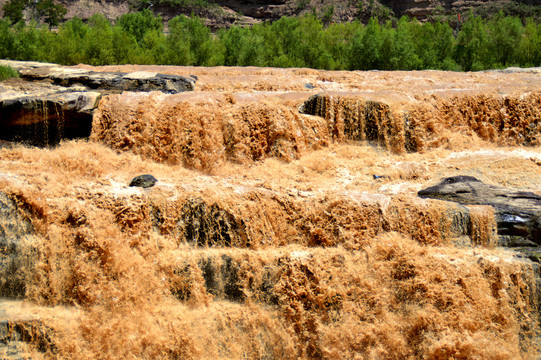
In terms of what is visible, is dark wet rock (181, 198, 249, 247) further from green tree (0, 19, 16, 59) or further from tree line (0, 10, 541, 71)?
green tree (0, 19, 16, 59)

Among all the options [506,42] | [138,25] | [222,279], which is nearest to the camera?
[222,279]

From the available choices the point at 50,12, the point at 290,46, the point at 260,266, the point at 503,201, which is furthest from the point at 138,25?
the point at 503,201

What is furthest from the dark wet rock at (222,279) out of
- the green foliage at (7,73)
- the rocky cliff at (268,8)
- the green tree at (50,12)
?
the green tree at (50,12)

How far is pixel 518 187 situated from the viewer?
9.38 m

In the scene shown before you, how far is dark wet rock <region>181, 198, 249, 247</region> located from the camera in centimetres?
771

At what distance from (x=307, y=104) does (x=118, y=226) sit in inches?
234

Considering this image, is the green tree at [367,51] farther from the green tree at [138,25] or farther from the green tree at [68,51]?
the green tree at [68,51]

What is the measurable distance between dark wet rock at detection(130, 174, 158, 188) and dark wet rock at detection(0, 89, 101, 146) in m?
3.36

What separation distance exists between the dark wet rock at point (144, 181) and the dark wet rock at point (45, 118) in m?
3.36

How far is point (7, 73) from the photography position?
1356 centimetres

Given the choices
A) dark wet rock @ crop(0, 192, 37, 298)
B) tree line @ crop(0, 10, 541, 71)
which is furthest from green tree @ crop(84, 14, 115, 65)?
dark wet rock @ crop(0, 192, 37, 298)

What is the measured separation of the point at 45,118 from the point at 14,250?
4729 millimetres

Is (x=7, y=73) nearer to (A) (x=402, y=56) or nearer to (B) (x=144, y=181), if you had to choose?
(B) (x=144, y=181)

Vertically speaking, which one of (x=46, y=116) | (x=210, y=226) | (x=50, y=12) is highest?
(x=50, y=12)
